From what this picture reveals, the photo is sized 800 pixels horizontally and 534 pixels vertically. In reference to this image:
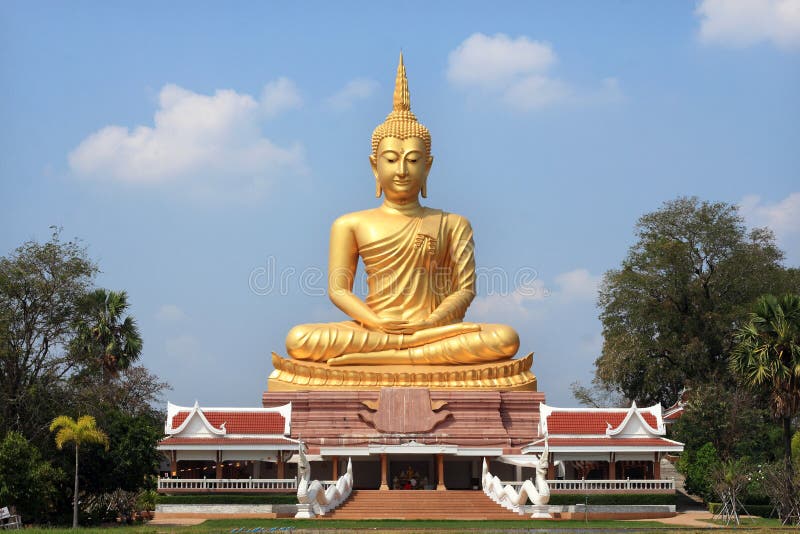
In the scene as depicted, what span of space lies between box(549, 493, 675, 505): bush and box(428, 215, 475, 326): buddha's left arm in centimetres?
741

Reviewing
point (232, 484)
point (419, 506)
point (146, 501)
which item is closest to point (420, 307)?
point (232, 484)

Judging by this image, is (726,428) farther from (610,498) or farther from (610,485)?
(610,498)

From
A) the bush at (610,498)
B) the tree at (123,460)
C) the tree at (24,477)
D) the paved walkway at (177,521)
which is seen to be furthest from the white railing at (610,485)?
the tree at (24,477)

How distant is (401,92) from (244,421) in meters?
11.6

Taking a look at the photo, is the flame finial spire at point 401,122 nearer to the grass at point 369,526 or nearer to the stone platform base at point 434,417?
the stone platform base at point 434,417

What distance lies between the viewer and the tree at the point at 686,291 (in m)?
40.8

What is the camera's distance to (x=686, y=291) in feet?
136

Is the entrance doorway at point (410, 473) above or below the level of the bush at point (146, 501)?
above

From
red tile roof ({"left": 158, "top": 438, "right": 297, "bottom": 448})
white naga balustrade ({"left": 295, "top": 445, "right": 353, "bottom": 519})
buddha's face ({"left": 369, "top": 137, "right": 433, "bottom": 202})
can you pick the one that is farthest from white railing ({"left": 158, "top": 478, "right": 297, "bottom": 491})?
buddha's face ({"left": 369, "top": 137, "right": 433, "bottom": 202})

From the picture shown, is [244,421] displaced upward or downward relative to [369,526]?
upward

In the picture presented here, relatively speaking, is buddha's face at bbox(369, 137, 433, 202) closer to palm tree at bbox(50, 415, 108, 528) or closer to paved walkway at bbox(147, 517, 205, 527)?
paved walkway at bbox(147, 517, 205, 527)

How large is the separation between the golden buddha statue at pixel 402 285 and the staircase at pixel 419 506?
18.8ft

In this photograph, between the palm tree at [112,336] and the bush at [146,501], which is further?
the palm tree at [112,336]

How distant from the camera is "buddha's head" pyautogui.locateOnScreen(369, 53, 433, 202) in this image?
35.3 meters
